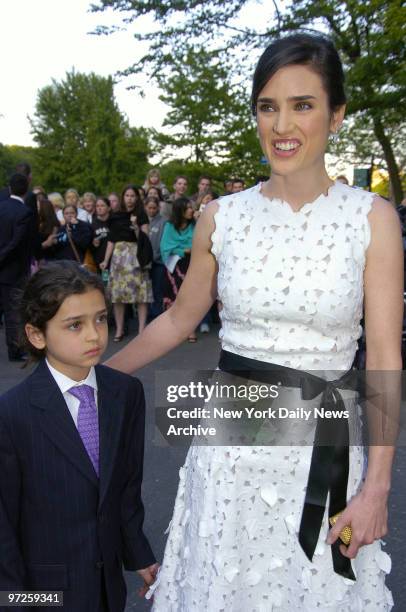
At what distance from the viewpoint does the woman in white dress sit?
1.55 meters

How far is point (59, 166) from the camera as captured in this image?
52.9 metres

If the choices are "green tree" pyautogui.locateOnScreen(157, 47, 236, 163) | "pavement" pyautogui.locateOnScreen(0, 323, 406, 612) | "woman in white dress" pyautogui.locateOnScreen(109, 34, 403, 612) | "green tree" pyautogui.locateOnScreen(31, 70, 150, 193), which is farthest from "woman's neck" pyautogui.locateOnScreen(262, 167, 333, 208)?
"green tree" pyautogui.locateOnScreen(31, 70, 150, 193)

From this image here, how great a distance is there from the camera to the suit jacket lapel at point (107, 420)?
178cm

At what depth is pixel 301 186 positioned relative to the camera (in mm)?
1655

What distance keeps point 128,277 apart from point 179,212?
1.11 meters

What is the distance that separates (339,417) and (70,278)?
0.85 metres

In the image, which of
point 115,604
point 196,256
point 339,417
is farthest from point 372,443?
point 115,604

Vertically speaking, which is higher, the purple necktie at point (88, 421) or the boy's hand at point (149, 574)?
the purple necktie at point (88, 421)

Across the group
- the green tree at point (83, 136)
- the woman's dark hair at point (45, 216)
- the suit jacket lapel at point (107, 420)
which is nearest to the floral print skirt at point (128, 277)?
the woman's dark hair at point (45, 216)

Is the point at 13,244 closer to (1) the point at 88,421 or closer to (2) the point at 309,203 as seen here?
(1) the point at 88,421

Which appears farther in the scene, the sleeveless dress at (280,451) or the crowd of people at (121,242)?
the crowd of people at (121,242)

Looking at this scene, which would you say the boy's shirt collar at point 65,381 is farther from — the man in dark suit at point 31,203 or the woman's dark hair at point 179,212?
the woman's dark hair at point 179,212

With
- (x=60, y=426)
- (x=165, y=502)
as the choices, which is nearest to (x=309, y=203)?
(x=60, y=426)

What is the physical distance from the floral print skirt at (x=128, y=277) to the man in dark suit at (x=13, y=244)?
4.46 ft
